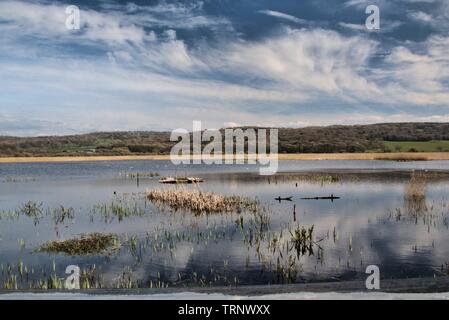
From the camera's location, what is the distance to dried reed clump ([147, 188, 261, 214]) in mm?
30203

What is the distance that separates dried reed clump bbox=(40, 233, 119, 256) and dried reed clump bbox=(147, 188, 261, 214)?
8.97 meters

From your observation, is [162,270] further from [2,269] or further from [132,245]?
[2,269]

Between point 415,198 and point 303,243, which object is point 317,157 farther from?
point 303,243

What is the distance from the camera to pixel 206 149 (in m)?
149

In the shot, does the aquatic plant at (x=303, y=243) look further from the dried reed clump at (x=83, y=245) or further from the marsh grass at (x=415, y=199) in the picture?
the marsh grass at (x=415, y=199)

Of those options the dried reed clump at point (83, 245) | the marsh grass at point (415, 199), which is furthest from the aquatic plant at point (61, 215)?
the marsh grass at point (415, 199)

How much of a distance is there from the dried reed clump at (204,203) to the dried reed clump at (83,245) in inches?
353

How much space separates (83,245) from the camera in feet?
68.0

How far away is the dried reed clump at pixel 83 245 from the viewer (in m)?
20.0

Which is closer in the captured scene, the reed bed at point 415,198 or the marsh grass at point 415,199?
the marsh grass at point 415,199

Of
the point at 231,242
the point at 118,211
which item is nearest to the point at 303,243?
the point at 231,242

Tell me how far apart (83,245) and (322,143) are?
5559 inches

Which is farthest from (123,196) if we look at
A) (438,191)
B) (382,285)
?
(382,285)
